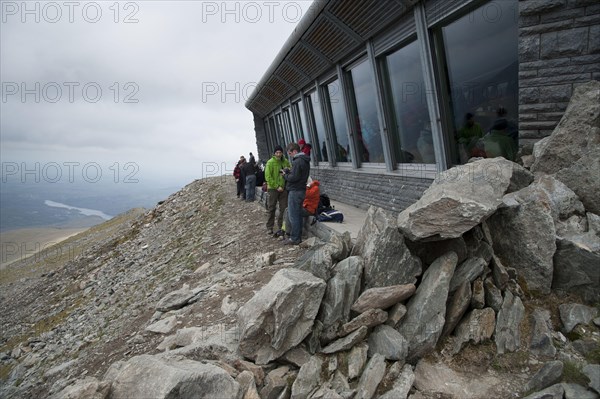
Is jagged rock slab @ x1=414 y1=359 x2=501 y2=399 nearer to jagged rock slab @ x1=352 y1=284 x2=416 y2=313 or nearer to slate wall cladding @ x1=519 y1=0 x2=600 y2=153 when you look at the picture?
jagged rock slab @ x1=352 y1=284 x2=416 y2=313

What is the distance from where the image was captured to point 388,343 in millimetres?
3689

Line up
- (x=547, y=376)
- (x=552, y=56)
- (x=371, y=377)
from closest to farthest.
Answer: (x=547, y=376), (x=371, y=377), (x=552, y=56)

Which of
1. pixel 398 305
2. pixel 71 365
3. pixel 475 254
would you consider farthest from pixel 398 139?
pixel 71 365

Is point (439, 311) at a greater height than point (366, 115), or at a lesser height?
lesser

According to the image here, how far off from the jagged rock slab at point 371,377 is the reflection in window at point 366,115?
23.5 ft

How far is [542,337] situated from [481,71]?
475 cm

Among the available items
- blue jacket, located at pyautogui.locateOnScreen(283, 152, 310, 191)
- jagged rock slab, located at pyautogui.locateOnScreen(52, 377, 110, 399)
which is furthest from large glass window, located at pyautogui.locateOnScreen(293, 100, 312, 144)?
jagged rock slab, located at pyautogui.locateOnScreen(52, 377, 110, 399)

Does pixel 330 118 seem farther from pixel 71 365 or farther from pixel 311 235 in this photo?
pixel 71 365

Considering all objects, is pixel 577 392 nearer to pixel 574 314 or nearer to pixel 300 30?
pixel 574 314

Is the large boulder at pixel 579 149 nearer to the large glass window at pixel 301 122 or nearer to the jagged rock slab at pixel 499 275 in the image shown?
the jagged rock slab at pixel 499 275

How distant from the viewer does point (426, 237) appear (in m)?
4.03

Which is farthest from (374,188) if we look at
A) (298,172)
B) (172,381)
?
(172,381)

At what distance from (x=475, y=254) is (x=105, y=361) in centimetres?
592

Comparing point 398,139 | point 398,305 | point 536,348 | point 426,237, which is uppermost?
point 398,139
